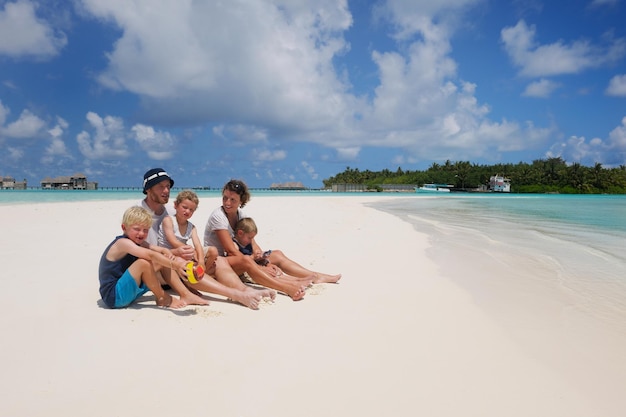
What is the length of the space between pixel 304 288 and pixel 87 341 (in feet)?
7.95

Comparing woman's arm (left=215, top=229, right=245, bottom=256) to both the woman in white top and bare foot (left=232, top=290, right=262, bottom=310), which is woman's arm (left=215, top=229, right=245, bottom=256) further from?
bare foot (left=232, top=290, right=262, bottom=310)

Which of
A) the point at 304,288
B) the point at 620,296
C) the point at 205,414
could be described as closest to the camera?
the point at 205,414

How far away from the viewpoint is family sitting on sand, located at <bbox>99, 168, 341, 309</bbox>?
4.03 m

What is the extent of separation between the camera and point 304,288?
4910mm

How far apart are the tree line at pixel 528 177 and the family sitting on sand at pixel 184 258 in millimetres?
113863

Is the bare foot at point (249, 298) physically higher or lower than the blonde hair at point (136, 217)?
lower

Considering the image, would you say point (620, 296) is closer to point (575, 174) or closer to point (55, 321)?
point (55, 321)

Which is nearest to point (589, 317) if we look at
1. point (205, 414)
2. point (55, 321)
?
point (205, 414)

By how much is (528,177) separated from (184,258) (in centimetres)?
13103

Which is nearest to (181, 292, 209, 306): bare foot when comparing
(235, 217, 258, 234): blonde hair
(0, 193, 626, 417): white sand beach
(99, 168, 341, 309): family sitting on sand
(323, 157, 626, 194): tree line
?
(99, 168, 341, 309): family sitting on sand

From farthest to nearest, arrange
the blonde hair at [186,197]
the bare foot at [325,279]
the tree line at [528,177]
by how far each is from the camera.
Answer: the tree line at [528,177], the bare foot at [325,279], the blonde hair at [186,197]

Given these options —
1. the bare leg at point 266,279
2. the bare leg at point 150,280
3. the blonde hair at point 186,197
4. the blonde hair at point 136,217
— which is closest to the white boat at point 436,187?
the bare leg at point 266,279

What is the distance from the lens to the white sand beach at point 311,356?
2422 millimetres

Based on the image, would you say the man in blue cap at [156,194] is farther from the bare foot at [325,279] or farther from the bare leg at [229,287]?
the bare foot at [325,279]
